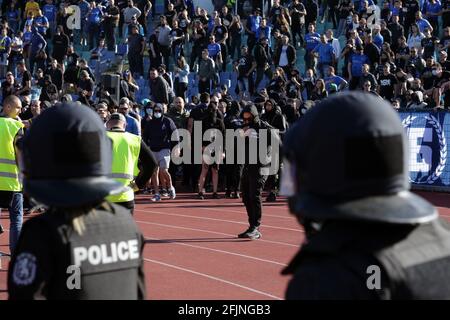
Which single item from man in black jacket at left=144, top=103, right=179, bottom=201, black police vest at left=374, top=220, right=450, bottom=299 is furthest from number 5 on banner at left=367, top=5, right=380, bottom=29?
black police vest at left=374, top=220, right=450, bottom=299

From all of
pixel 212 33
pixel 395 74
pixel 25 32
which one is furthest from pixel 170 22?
pixel 395 74

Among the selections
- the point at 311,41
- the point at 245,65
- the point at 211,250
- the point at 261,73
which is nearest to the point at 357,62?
the point at 311,41

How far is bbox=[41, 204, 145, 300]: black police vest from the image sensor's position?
336cm

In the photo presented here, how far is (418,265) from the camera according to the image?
2.56m

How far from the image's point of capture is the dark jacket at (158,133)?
1700 centimetres

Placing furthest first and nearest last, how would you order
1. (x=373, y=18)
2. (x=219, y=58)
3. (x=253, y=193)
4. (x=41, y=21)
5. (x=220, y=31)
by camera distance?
(x=41, y=21) < (x=220, y=31) < (x=219, y=58) < (x=373, y=18) < (x=253, y=193)

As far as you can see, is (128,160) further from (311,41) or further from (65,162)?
(311,41)

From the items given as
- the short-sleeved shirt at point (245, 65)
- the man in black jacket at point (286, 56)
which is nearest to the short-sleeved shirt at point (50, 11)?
the short-sleeved shirt at point (245, 65)

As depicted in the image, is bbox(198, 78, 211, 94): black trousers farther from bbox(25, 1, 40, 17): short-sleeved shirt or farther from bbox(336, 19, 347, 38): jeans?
bbox(25, 1, 40, 17): short-sleeved shirt

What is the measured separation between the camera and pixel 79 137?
3.37 metres

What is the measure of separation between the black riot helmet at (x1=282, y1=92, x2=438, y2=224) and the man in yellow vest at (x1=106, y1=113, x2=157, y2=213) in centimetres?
565

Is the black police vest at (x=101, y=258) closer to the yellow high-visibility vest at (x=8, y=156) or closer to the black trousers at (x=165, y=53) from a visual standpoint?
the yellow high-visibility vest at (x=8, y=156)

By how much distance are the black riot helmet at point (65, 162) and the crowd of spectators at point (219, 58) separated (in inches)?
501

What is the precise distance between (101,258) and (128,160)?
488cm
